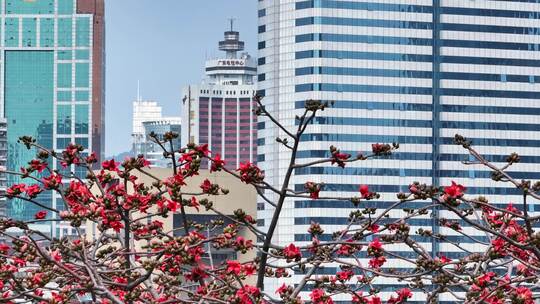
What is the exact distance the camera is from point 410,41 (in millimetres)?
164750

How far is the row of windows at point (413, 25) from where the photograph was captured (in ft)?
532

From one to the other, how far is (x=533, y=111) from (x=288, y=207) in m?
34.6

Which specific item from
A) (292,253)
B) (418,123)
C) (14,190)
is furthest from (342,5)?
(292,253)

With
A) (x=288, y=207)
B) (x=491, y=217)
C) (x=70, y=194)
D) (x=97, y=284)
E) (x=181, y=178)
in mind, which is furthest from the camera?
(x=288, y=207)

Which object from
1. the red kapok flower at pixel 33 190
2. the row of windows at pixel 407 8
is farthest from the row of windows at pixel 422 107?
the red kapok flower at pixel 33 190

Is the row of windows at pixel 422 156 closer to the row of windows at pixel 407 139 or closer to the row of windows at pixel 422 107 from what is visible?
the row of windows at pixel 407 139

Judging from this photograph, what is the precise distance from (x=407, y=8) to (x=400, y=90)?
10279mm

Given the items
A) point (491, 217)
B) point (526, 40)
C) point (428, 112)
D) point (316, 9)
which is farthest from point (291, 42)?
point (491, 217)

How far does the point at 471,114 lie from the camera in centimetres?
16850

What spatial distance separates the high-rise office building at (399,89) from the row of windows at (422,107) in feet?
0.42

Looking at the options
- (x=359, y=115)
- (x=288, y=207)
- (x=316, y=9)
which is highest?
(x=316, y=9)

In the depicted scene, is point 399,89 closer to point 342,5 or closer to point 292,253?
point 342,5

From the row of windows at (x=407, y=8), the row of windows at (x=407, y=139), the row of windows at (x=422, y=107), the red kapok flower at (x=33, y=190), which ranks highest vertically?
the row of windows at (x=407, y=8)

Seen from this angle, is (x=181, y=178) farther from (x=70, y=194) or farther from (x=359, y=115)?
(x=359, y=115)
